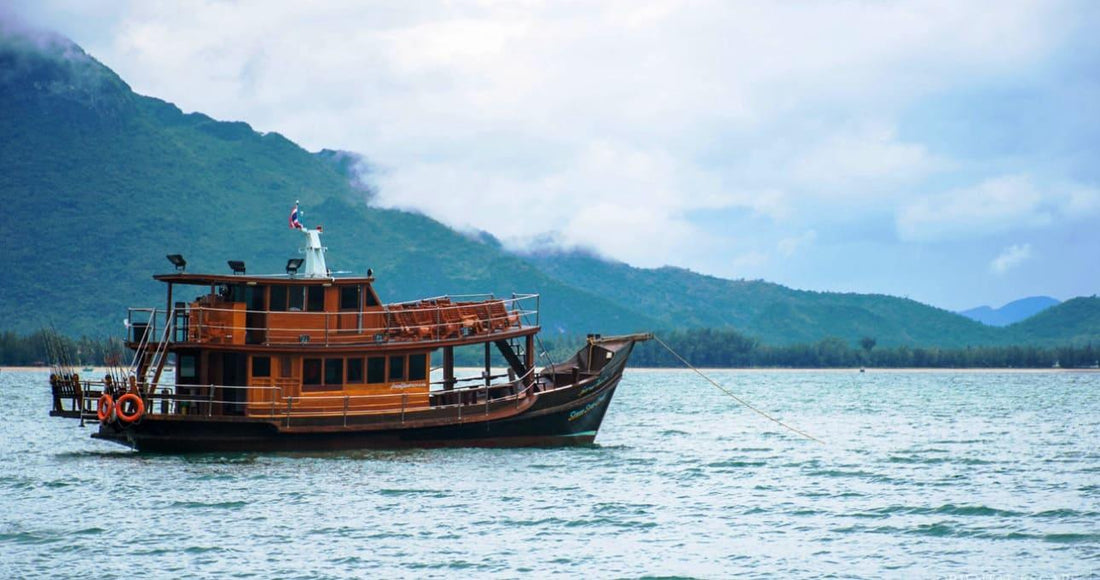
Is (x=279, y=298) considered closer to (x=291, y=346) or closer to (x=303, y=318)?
(x=303, y=318)

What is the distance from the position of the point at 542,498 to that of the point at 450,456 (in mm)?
Result: 5604

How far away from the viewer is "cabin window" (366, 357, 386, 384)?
36312 millimetres

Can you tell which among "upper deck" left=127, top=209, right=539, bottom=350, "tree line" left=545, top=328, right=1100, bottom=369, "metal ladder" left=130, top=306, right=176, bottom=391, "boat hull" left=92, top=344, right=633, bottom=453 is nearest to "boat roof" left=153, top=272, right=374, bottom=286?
"upper deck" left=127, top=209, right=539, bottom=350

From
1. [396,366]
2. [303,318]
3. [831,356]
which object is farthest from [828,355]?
[303,318]

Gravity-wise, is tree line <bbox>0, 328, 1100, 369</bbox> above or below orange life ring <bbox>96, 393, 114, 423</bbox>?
above

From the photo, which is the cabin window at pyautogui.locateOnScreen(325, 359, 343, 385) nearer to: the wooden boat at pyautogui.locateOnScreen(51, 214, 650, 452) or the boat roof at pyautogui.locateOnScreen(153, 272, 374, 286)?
the wooden boat at pyautogui.locateOnScreen(51, 214, 650, 452)

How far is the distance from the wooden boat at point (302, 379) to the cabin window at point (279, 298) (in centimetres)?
2

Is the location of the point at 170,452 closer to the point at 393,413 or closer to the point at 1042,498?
the point at 393,413

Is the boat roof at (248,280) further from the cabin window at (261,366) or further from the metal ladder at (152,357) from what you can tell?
the cabin window at (261,366)

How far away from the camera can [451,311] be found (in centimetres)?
3756

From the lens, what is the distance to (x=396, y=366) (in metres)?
36.7

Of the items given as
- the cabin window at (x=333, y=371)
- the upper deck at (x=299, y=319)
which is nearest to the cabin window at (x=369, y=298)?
the upper deck at (x=299, y=319)

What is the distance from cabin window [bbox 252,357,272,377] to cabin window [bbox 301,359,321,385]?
795 millimetres

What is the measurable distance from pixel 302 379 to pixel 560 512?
32.0 feet
